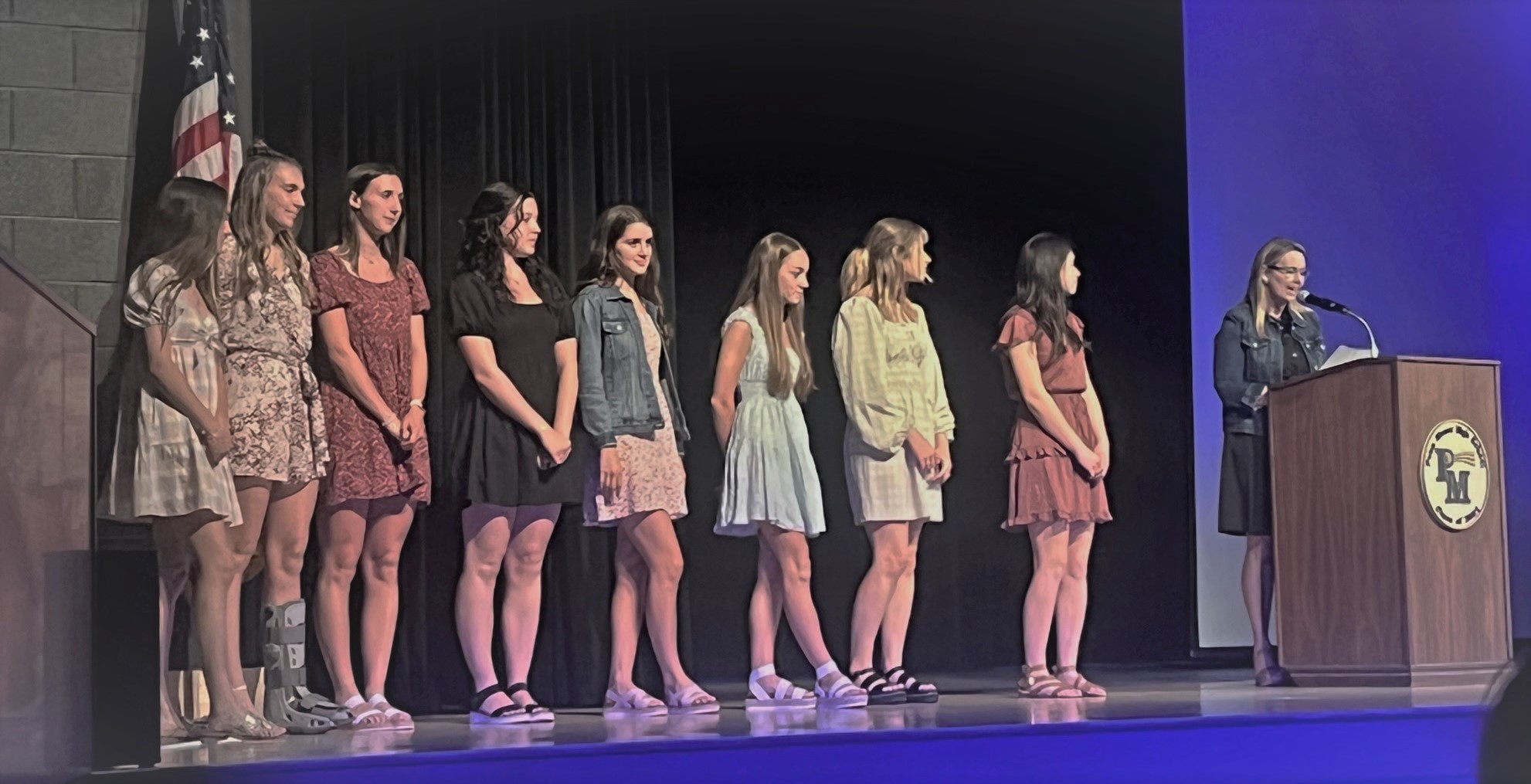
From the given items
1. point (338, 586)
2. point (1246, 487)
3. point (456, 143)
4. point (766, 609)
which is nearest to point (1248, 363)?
point (1246, 487)

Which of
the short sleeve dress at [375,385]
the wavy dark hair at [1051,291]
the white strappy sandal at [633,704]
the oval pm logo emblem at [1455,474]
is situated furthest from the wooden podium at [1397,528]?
the short sleeve dress at [375,385]

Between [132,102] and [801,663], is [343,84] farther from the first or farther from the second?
[801,663]

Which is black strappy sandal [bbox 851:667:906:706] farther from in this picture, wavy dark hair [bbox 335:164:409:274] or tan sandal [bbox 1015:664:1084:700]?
wavy dark hair [bbox 335:164:409:274]

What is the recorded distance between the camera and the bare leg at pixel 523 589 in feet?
14.5

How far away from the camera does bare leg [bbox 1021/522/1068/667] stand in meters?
4.91

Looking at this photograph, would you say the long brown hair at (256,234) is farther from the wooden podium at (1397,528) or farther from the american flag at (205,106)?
the wooden podium at (1397,528)

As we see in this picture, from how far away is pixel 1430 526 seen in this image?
4.73m

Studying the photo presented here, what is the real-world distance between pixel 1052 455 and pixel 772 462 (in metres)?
0.78

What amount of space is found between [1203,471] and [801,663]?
5.43 ft

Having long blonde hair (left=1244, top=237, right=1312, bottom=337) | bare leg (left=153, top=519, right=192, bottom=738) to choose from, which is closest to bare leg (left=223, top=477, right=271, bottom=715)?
bare leg (left=153, top=519, right=192, bottom=738)

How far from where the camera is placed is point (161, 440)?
3938 millimetres

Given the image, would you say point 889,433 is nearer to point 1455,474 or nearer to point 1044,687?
point 1044,687

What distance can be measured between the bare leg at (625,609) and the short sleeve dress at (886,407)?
647 millimetres

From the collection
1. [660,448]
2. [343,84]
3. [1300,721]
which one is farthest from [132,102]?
[1300,721]
